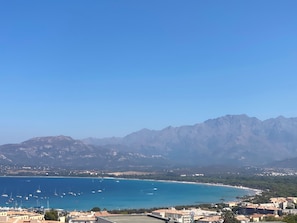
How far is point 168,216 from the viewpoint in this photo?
33.7 metres

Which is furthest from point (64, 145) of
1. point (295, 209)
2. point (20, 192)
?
point (295, 209)

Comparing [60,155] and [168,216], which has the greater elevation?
[60,155]

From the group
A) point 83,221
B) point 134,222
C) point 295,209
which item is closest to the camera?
point 134,222

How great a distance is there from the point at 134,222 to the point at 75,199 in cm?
3941

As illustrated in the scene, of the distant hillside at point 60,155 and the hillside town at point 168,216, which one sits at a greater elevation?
the distant hillside at point 60,155

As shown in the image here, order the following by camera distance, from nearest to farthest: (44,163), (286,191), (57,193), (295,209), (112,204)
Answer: (295,209) < (112,204) < (286,191) < (57,193) < (44,163)

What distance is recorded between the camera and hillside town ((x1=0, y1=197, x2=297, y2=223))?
909 inches

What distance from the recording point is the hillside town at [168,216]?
75.7 feet

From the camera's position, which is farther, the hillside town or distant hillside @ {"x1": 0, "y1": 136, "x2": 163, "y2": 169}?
distant hillside @ {"x1": 0, "y1": 136, "x2": 163, "y2": 169}

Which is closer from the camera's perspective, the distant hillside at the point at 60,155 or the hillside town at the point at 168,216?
the hillside town at the point at 168,216

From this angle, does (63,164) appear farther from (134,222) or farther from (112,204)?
(134,222)

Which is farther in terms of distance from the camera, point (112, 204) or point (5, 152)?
point (5, 152)

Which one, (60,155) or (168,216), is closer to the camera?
(168,216)

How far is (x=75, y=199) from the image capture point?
194ft
